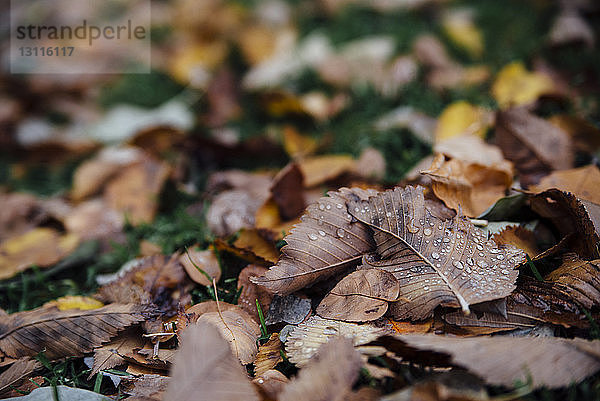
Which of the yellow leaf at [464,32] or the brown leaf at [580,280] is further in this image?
the yellow leaf at [464,32]

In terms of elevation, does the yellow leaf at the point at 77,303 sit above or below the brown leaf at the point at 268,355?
above

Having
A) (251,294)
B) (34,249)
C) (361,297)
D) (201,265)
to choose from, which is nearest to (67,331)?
(201,265)

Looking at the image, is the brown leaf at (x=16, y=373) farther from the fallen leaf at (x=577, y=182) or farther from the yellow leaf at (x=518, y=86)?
the yellow leaf at (x=518, y=86)

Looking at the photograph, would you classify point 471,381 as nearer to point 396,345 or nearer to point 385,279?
point 396,345

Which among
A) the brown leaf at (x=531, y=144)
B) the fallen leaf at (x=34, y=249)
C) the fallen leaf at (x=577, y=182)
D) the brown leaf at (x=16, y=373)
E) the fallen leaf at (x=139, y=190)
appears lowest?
the brown leaf at (x=16, y=373)

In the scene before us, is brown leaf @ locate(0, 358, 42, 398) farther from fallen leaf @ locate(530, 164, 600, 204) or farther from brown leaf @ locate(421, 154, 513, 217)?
fallen leaf @ locate(530, 164, 600, 204)

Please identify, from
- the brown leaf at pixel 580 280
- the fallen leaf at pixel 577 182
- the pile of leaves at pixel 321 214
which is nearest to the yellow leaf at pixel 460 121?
the pile of leaves at pixel 321 214

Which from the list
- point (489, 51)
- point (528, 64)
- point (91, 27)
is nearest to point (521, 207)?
point (528, 64)
